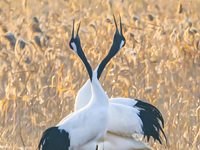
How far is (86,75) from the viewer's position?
4445mm

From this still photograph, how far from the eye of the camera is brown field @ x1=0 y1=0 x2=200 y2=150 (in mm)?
3719

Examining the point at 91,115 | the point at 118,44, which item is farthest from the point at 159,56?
the point at 91,115

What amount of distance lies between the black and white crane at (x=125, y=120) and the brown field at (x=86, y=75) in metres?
0.25

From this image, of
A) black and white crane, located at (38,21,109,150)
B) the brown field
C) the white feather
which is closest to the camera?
black and white crane, located at (38,21,109,150)

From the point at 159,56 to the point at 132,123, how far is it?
1.88m

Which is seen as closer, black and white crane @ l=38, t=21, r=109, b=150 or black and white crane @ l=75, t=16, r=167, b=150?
black and white crane @ l=38, t=21, r=109, b=150

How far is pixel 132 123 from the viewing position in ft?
10.9

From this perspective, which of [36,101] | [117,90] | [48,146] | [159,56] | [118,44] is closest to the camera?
[48,146]

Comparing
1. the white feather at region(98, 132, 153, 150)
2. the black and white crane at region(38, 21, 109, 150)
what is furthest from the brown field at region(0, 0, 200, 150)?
the black and white crane at region(38, 21, 109, 150)

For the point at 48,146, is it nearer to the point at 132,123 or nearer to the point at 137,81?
the point at 132,123

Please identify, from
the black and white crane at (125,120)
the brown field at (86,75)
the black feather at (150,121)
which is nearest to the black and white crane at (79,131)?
the black and white crane at (125,120)

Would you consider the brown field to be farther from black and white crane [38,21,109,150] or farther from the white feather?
black and white crane [38,21,109,150]

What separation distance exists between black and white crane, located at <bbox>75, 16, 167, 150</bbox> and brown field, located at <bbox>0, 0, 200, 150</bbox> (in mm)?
250

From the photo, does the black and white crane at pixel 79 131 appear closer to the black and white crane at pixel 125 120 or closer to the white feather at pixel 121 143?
the black and white crane at pixel 125 120
